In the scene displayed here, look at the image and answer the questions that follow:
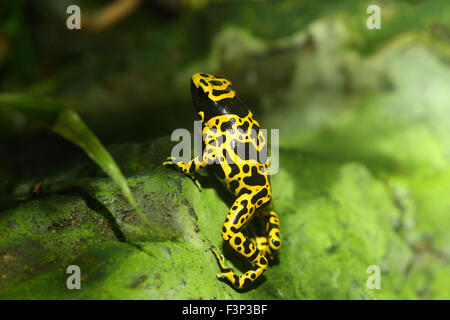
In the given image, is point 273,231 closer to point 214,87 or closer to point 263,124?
point 214,87

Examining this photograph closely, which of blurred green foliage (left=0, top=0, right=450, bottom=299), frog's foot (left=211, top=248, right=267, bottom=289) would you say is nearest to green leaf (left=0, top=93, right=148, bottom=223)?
blurred green foliage (left=0, top=0, right=450, bottom=299)

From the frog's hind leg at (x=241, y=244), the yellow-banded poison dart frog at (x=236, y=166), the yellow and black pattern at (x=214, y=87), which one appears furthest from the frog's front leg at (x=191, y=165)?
the yellow and black pattern at (x=214, y=87)

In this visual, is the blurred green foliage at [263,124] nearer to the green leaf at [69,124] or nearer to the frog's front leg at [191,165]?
the frog's front leg at [191,165]

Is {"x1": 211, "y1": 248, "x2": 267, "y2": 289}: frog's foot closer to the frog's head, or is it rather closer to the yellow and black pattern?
the frog's head

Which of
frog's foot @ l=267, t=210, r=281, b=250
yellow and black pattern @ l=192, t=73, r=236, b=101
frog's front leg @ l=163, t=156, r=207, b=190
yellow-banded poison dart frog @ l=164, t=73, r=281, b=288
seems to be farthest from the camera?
yellow and black pattern @ l=192, t=73, r=236, b=101
